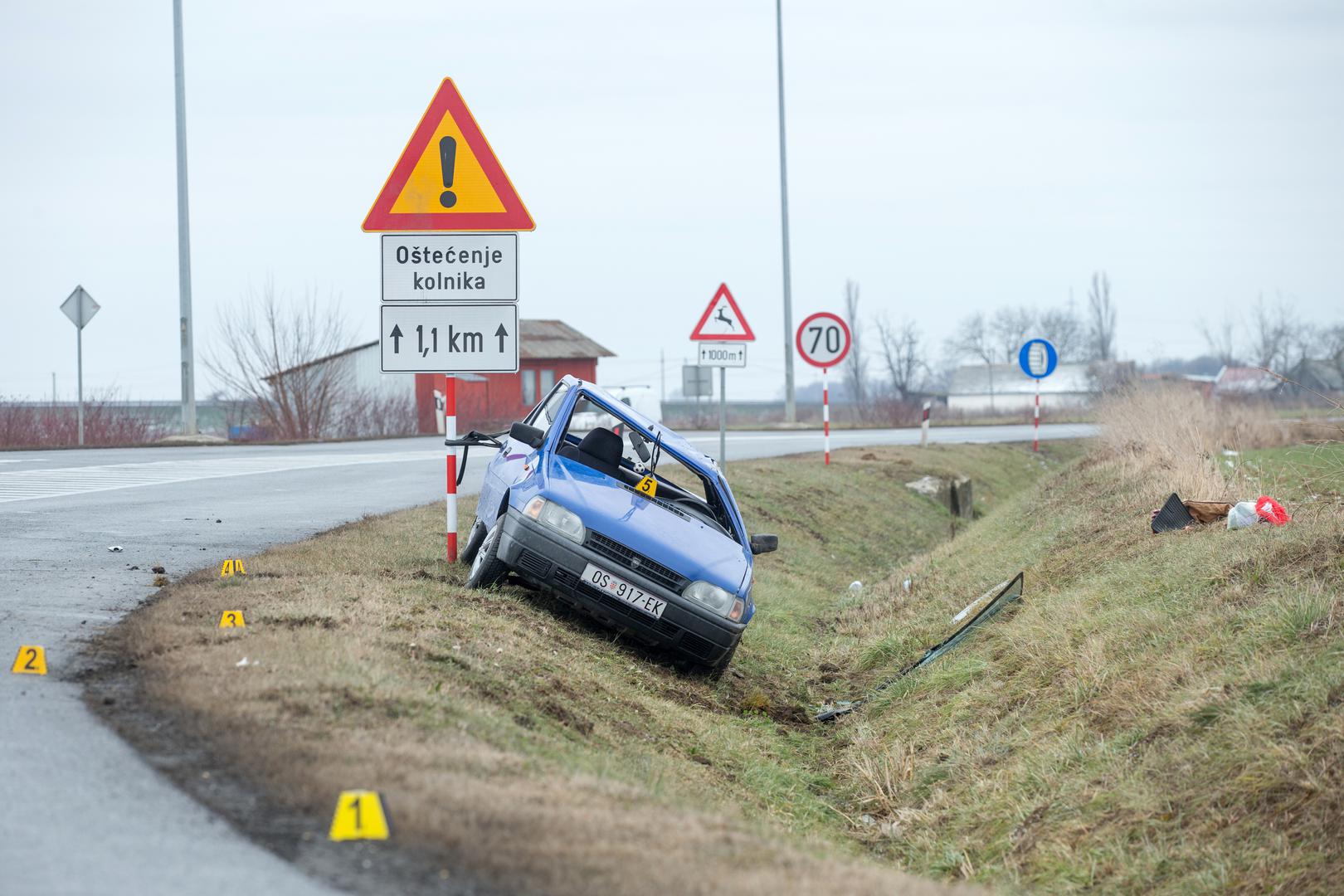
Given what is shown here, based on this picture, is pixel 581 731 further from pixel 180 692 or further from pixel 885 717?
pixel 885 717

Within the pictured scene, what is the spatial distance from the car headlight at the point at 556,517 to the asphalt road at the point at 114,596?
7.41 ft

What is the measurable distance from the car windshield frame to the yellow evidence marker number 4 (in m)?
2.62

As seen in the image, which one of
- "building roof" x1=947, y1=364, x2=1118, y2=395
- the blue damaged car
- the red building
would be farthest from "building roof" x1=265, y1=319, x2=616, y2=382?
the blue damaged car

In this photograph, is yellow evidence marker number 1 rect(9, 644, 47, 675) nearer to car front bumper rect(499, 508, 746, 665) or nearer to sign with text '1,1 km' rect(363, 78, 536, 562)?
car front bumper rect(499, 508, 746, 665)

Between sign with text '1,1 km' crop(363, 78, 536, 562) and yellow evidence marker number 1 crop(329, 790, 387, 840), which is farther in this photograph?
sign with text '1,1 km' crop(363, 78, 536, 562)

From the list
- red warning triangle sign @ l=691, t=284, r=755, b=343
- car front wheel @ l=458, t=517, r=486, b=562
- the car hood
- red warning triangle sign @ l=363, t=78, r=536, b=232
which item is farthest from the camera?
red warning triangle sign @ l=691, t=284, r=755, b=343

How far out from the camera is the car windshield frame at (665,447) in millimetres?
8438

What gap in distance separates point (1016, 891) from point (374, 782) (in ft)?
8.78

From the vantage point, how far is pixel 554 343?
195 feet

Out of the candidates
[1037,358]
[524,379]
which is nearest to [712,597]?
[1037,358]

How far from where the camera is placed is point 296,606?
6668 mm

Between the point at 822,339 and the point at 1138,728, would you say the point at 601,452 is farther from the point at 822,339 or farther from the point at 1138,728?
the point at 822,339

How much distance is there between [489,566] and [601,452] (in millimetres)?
1062

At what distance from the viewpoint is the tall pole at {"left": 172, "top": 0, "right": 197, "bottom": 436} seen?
90.3 ft
